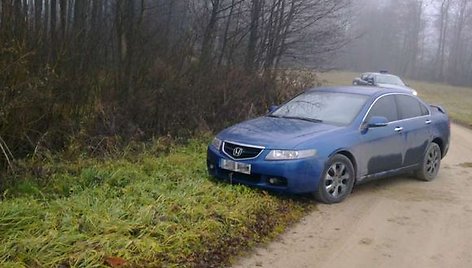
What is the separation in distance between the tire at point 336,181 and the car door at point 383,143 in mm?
346

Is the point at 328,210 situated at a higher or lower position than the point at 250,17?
lower

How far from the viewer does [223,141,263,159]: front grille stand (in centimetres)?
619

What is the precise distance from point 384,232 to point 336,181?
3.99 ft

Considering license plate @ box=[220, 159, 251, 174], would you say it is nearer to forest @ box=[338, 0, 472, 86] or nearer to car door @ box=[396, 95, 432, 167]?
car door @ box=[396, 95, 432, 167]

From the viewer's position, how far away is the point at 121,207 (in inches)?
198

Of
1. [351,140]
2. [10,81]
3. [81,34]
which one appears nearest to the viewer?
[10,81]

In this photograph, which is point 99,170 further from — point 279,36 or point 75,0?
point 279,36

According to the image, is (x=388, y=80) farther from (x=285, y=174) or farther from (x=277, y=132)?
(x=285, y=174)

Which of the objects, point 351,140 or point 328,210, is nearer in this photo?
point 328,210

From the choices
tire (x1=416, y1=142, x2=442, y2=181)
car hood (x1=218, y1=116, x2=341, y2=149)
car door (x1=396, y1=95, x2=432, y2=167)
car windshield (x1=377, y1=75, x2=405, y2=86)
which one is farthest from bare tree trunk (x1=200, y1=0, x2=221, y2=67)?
car windshield (x1=377, y1=75, x2=405, y2=86)

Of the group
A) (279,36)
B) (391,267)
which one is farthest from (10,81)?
(279,36)

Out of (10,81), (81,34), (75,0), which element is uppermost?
(75,0)

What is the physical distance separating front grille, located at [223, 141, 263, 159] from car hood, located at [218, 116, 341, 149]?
0.07 metres

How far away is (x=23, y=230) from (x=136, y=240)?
972mm
